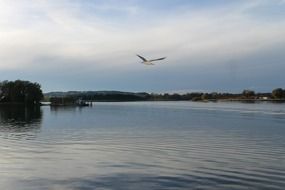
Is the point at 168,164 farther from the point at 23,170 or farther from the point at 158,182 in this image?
the point at 23,170

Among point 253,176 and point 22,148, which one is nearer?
point 253,176

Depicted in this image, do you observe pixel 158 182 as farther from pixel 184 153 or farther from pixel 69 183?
pixel 184 153

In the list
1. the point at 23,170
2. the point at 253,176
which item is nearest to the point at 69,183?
the point at 23,170

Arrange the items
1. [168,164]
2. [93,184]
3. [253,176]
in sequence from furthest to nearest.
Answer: [168,164] → [253,176] → [93,184]

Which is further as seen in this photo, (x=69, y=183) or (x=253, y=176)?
(x=253, y=176)

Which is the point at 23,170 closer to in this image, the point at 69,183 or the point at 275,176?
the point at 69,183

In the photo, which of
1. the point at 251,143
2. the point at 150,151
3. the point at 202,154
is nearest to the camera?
the point at 202,154

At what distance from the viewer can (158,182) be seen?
23.0 meters

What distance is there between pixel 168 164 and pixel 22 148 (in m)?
14.3

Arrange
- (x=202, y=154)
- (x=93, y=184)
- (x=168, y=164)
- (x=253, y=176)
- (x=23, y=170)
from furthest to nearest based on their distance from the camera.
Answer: (x=202, y=154) → (x=168, y=164) → (x=23, y=170) → (x=253, y=176) → (x=93, y=184)

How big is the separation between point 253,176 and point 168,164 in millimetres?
5577

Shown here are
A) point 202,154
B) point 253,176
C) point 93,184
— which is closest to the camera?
point 93,184

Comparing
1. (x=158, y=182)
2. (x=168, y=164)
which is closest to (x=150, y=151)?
(x=168, y=164)

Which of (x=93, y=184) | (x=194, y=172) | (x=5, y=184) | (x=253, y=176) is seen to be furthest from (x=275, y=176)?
(x=5, y=184)
